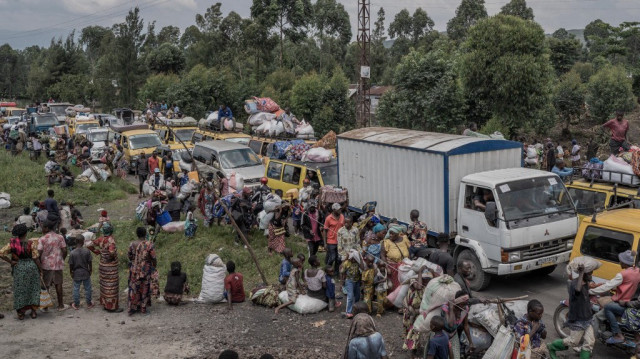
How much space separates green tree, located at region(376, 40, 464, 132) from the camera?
83.5 feet

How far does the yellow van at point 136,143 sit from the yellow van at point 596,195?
56.8ft

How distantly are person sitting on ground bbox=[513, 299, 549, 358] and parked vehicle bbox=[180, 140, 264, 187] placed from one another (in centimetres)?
1186

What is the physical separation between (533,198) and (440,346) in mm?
4840

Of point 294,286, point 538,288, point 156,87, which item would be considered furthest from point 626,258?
point 156,87

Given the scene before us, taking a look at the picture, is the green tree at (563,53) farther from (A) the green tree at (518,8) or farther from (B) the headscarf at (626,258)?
(B) the headscarf at (626,258)

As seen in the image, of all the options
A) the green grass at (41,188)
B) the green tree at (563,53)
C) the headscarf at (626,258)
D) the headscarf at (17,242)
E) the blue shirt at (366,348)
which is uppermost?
the green tree at (563,53)

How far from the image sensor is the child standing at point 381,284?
9.67 meters

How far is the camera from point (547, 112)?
29516mm

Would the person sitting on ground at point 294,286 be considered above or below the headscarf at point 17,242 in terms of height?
below

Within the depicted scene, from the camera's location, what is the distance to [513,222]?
33.6 ft

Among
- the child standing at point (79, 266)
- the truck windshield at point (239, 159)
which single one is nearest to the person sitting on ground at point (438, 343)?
the child standing at point (79, 266)

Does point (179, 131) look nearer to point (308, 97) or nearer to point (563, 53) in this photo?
point (308, 97)

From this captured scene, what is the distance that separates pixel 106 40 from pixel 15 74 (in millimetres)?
28420

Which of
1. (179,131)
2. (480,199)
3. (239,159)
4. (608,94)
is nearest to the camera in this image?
(480,199)
